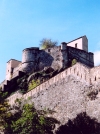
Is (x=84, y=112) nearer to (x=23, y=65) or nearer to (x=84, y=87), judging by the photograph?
(x=84, y=87)

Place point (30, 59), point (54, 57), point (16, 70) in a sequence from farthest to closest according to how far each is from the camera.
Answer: point (16, 70) < point (30, 59) < point (54, 57)

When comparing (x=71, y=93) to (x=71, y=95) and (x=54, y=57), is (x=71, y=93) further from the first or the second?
(x=54, y=57)

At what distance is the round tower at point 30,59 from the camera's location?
3366 cm

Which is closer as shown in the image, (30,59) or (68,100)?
(68,100)

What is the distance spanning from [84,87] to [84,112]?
160 centimetres

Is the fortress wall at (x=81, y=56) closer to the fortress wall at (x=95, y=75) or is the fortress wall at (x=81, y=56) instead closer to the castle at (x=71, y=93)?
the castle at (x=71, y=93)

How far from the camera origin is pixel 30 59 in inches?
1337

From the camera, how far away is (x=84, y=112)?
60.1 ft

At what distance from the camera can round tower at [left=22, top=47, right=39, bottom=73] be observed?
33.7 m

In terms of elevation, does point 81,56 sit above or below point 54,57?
above

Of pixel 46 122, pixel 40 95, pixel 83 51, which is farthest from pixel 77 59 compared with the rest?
pixel 46 122

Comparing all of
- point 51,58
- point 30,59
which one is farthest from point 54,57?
point 30,59

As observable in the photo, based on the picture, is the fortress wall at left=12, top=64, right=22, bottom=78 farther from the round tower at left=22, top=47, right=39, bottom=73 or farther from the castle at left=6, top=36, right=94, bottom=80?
the round tower at left=22, top=47, right=39, bottom=73

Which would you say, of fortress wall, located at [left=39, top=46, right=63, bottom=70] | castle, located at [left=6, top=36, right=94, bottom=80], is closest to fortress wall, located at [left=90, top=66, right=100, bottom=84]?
castle, located at [left=6, top=36, right=94, bottom=80]
